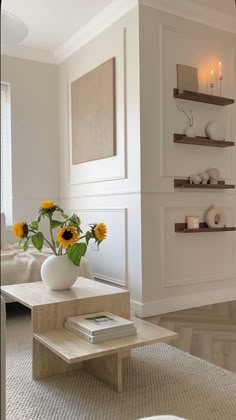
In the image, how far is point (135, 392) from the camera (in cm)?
171

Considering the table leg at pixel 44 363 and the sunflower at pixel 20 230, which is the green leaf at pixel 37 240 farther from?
the table leg at pixel 44 363

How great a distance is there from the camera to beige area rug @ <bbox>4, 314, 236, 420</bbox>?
1.56 meters

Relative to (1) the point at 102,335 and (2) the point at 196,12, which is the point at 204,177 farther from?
(1) the point at 102,335

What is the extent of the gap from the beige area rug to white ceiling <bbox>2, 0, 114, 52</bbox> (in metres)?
2.64

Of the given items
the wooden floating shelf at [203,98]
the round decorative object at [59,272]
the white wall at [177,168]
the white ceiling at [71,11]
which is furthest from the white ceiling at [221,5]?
the round decorative object at [59,272]

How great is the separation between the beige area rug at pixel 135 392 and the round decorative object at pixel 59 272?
0.42 meters

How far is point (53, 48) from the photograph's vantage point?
413 centimetres

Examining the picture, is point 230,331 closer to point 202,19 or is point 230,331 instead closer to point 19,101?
point 202,19

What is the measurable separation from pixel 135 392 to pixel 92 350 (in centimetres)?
34

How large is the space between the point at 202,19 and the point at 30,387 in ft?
9.66

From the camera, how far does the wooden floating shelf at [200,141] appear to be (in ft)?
10.2

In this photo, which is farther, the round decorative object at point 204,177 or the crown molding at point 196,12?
the round decorative object at point 204,177

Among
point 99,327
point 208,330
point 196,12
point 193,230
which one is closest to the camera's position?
point 99,327

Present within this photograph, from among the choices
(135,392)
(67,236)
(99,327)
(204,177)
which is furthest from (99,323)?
(204,177)
